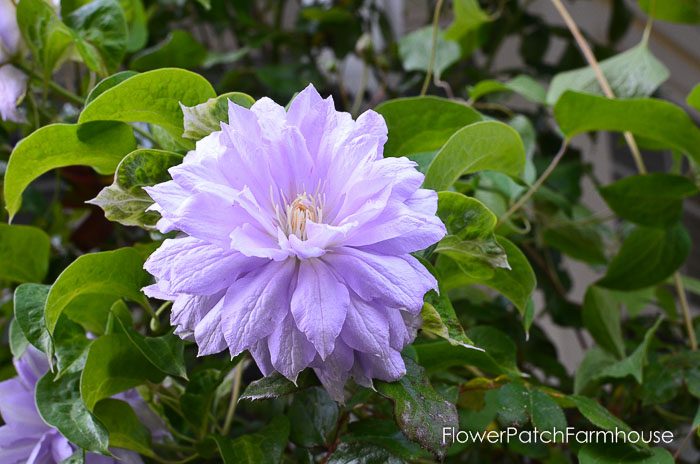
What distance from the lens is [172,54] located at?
1.80 ft

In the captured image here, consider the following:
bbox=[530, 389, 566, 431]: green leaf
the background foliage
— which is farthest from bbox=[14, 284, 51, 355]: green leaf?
bbox=[530, 389, 566, 431]: green leaf

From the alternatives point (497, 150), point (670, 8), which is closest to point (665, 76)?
point (670, 8)

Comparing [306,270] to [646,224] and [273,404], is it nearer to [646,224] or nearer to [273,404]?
[273,404]

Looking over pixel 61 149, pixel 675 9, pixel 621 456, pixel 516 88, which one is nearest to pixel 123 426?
pixel 61 149

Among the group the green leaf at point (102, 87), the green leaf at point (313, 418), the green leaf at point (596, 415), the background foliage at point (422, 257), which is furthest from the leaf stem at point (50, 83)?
the green leaf at point (596, 415)

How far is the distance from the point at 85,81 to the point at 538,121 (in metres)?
0.56

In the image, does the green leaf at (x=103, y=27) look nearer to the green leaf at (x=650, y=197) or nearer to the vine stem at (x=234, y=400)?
the vine stem at (x=234, y=400)

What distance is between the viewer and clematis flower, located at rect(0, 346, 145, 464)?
0.36m

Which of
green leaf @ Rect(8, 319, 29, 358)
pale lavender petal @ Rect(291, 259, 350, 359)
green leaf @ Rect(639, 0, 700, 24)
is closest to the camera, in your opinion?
pale lavender petal @ Rect(291, 259, 350, 359)

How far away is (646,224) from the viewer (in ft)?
1.69

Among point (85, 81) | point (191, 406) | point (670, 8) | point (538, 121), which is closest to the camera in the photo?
point (191, 406)

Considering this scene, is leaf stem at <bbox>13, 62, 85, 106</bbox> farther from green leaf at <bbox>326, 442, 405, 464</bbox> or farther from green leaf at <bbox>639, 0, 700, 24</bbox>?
green leaf at <bbox>639, 0, 700, 24</bbox>

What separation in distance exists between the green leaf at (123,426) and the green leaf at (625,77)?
0.38 m

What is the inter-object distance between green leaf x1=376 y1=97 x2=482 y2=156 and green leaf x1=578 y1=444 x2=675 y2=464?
180mm
